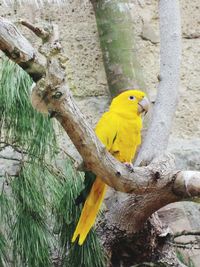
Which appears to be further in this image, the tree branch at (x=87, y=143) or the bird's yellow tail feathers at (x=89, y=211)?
the bird's yellow tail feathers at (x=89, y=211)

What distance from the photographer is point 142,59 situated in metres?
1.84

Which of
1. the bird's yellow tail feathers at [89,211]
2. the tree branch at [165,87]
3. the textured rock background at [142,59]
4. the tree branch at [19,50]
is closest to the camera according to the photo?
the tree branch at [19,50]

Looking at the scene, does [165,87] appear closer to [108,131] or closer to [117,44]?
[108,131]

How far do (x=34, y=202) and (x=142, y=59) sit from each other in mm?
728

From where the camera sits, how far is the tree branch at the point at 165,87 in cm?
134

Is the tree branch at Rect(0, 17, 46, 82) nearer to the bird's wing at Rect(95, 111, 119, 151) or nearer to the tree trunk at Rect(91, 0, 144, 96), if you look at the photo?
the bird's wing at Rect(95, 111, 119, 151)

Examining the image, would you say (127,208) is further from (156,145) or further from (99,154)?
(99,154)

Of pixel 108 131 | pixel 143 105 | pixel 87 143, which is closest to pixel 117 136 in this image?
pixel 108 131

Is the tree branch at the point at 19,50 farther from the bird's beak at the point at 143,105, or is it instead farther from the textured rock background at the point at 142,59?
the textured rock background at the point at 142,59

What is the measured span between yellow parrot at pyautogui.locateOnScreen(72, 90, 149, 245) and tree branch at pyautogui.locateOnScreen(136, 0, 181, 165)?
3 centimetres

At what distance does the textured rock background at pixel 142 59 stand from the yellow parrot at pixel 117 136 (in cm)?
38

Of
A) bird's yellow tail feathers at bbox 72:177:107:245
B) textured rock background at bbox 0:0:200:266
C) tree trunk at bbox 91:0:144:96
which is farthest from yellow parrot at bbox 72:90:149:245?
textured rock background at bbox 0:0:200:266

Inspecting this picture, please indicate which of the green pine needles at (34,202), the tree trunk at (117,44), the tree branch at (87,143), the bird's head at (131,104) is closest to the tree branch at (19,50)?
the tree branch at (87,143)

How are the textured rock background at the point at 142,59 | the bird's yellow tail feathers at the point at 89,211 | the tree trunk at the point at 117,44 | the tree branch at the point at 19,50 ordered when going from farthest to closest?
the textured rock background at the point at 142,59
the tree trunk at the point at 117,44
the bird's yellow tail feathers at the point at 89,211
the tree branch at the point at 19,50
